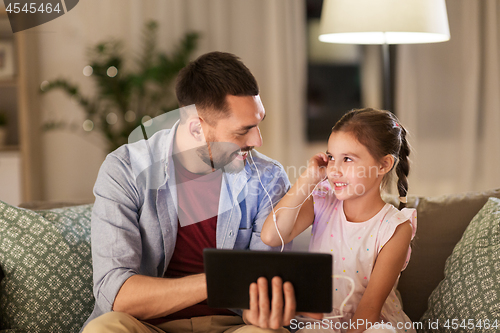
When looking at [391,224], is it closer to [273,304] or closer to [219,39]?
[273,304]

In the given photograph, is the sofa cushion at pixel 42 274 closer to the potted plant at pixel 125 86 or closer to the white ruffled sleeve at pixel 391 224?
the white ruffled sleeve at pixel 391 224

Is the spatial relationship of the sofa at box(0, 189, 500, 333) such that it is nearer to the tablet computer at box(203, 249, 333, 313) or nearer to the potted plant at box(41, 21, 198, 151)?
the tablet computer at box(203, 249, 333, 313)

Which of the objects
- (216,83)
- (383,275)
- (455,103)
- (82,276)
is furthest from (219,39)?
(383,275)

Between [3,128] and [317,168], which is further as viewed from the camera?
[3,128]

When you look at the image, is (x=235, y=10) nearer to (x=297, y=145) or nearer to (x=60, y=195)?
(x=297, y=145)

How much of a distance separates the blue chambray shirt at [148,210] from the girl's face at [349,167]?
17 centimetres

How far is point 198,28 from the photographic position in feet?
10.00

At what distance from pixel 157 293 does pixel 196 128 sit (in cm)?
49

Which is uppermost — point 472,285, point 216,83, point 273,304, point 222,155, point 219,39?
point 219,39

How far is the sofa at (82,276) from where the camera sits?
4.03ft

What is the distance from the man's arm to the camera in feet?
3.58

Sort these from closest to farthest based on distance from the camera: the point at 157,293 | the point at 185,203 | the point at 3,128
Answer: the point at 157,293 < the point at 185,203 < the point at 3,128

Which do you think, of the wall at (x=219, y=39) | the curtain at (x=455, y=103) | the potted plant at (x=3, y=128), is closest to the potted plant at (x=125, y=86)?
the wall at (x=219, y=39)

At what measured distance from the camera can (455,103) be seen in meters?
3.03
